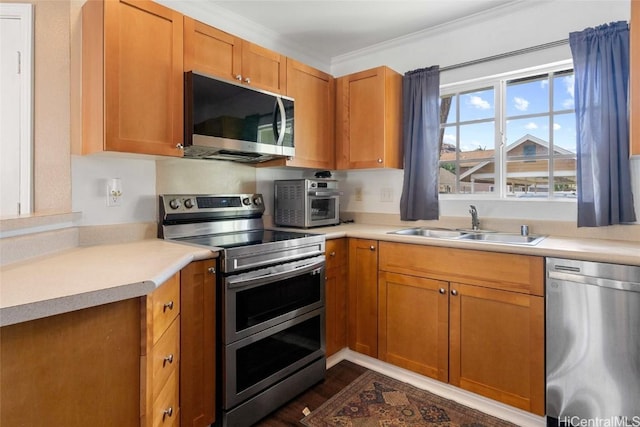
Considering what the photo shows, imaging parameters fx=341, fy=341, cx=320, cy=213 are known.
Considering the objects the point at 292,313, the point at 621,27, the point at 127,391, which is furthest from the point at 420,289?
the point at 621,27

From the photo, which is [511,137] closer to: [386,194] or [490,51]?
[490,51]

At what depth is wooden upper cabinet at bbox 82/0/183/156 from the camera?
1.56m

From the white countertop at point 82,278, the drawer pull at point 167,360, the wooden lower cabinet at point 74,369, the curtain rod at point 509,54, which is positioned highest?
the curtain rod at point 509,54

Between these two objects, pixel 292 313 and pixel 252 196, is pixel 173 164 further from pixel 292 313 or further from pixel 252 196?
pixel 292 313

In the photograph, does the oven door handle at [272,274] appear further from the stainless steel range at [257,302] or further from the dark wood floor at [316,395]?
the dark wood floor at [316,395]

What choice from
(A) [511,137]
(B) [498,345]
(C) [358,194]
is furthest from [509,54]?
(B) [498,345]

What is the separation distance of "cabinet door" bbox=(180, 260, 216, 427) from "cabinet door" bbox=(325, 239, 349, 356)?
0.85 m

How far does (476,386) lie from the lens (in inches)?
74.7

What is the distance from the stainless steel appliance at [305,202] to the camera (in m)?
2.57

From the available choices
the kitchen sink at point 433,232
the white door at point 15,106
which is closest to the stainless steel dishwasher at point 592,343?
the kitchen sink at point 433,232

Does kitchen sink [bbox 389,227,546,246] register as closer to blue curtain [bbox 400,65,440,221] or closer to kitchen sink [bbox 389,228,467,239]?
kitchen sink [bbox 389,228,467,239]

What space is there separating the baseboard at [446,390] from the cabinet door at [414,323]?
7 centimetres

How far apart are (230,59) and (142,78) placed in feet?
1.89

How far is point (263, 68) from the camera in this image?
2.27m
